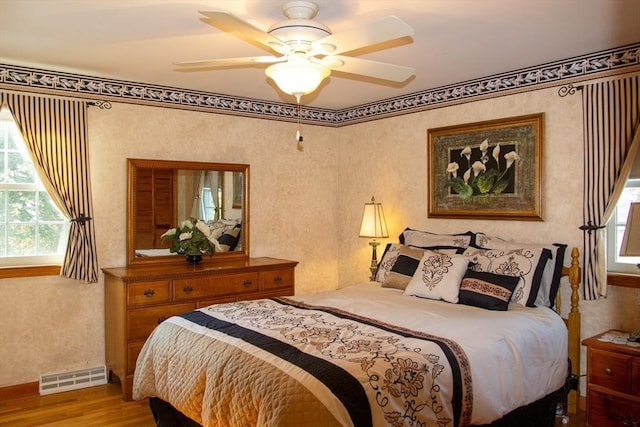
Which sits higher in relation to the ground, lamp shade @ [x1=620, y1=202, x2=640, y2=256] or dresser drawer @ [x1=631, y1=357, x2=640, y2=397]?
lamp shade @ [x1=620, y1=202, x2=640, y2=256]

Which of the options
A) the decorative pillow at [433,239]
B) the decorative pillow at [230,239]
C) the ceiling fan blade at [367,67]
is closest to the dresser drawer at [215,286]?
the decorative pillow at [230,239]

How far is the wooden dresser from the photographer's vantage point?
3.74 m

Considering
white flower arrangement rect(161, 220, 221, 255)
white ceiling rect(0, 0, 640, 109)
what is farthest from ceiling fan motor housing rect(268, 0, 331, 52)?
white flower arrangement rect(161, 220, 221, 255)

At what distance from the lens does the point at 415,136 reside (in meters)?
4.71

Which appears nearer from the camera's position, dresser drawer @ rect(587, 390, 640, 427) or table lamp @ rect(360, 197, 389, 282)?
dresser drawer @ rect(587, 390, 640, 427)

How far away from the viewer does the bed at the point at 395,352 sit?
2.15 metres

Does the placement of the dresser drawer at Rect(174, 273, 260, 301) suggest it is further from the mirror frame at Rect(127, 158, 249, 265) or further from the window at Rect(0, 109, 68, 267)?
the window at Rect(0, 109, 68, 267)

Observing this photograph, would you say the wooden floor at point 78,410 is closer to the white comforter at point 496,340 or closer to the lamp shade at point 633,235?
the white comforter at point 496,340

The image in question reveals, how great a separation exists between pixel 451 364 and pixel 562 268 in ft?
4.98

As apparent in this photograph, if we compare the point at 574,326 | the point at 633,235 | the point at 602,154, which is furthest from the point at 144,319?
the point at 602,154

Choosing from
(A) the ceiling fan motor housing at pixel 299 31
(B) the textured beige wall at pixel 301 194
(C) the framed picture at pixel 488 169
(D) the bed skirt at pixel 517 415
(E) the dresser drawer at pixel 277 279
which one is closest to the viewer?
(A) the ceiling fan motor housing at pixel 299 31

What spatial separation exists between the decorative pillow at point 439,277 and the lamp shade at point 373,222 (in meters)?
1.06

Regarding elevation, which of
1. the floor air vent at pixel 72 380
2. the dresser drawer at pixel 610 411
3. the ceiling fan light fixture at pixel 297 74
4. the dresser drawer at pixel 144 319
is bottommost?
the floor air vent at pixel 72 380

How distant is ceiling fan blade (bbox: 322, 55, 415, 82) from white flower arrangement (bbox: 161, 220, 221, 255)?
226cm
